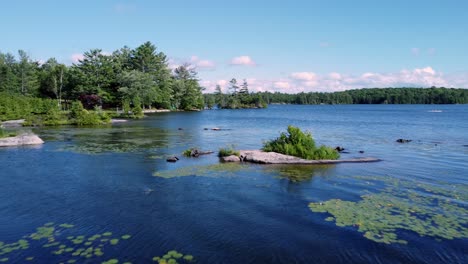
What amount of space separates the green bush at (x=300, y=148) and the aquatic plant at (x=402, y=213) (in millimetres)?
7799

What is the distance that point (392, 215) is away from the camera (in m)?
13.1

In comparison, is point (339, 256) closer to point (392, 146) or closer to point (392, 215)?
point (392, 215)

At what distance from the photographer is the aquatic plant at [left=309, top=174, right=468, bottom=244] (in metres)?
11.6

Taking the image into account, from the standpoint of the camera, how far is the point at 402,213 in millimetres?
13305

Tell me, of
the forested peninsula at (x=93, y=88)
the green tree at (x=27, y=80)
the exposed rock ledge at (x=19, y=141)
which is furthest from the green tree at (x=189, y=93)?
the exposed rock ledge at (x=19, y=141)

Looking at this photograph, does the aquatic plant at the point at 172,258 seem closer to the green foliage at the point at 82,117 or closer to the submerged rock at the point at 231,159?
the submerged rock at the point at 231,159

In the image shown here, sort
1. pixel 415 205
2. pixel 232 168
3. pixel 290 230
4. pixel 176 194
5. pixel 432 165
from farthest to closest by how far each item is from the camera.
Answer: pixel 432 165, pixel 232 168, pixel 176 194, pixel 415 205, pixel 290 230

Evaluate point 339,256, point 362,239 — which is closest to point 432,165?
point 362,239

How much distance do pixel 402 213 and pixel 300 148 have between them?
469 inches

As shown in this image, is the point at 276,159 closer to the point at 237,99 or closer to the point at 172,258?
the point at 172,258

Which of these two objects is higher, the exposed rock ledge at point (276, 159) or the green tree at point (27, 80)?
the green tree at point (27, 80)

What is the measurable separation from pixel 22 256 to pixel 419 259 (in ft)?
36.8

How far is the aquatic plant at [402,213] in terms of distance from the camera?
1165 cm

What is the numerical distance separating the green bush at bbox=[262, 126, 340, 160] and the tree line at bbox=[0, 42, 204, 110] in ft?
202
